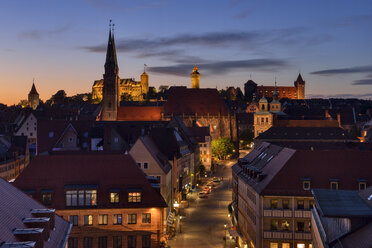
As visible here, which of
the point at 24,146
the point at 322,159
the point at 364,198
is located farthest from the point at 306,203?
the point at 24,146

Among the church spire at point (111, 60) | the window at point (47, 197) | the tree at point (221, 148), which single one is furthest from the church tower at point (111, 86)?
the window at point (47, 197)

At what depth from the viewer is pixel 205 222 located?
75812 millimetres

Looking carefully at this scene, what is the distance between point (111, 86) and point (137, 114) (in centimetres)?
1306

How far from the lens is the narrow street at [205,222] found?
6402 cm

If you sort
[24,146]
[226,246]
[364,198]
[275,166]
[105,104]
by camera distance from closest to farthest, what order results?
[364,198]
[275,166]
[226,246]
[24,146]
[105,104]

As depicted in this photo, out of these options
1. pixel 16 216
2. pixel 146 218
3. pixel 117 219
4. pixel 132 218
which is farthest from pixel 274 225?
pixel 16 216

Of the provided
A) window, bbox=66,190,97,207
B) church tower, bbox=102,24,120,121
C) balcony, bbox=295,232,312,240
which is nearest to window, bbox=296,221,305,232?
balcony, bbox=295,232,312,240

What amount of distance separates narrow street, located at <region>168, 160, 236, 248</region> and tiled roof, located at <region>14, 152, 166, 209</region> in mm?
11303

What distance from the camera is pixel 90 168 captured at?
181ft

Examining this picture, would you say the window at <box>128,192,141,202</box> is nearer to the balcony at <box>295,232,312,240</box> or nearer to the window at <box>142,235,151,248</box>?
the window at <box>142,235,151,248</box>

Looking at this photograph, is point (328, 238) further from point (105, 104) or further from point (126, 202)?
point (105, 104)

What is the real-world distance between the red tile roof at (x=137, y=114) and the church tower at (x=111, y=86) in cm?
246

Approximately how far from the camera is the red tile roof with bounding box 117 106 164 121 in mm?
180125

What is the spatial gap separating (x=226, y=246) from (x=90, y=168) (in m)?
19.5
